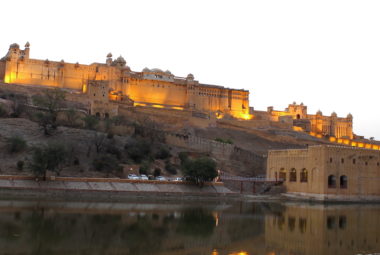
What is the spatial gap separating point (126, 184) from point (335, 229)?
2052 cm

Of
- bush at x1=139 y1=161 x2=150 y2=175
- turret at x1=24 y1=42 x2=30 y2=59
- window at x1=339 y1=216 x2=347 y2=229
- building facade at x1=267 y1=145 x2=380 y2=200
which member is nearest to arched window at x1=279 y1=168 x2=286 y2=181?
building facade at x1=267 y1=145 x2=380 y2=200

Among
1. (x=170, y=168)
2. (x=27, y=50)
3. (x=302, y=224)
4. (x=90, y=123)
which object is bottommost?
(x=302, y=224)

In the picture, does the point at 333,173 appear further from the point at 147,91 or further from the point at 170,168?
the point at 147,91

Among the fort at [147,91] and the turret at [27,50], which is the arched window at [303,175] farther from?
the turret at [27,50]

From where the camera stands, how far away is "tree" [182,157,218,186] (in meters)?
44.7

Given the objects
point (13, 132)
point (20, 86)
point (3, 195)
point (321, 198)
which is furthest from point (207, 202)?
point (20, 86)

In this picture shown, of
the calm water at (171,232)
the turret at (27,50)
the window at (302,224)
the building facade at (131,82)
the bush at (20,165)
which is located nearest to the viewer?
the calm water at (171,232)

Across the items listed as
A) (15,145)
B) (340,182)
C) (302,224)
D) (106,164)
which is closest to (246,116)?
(340,182)

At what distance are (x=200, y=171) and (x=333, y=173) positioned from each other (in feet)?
45.1

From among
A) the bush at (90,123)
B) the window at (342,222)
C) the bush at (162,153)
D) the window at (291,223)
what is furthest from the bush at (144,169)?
the window at (342,222)

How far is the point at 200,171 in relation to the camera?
4462cm

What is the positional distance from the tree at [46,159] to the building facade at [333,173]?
79.3ft

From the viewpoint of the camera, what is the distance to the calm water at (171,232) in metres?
18.0

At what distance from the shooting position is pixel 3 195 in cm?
3516
